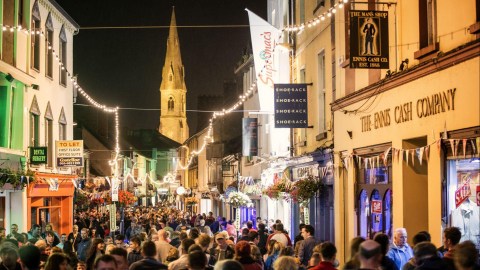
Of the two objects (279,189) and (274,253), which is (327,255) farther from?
(279,189)

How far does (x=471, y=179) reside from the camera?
1289cm

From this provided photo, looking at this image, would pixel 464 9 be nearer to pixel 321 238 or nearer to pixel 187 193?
pixel 321 238

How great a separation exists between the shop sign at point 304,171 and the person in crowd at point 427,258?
1520 cm

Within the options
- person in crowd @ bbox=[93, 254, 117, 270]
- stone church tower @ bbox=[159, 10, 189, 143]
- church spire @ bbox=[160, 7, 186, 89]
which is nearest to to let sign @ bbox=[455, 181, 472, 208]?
person in crowd @ bbox=[93, 254, 117, 270]

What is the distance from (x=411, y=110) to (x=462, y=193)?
9.79 feet

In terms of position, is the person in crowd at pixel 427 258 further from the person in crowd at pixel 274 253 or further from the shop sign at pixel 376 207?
the shop sign at pixel 376 207

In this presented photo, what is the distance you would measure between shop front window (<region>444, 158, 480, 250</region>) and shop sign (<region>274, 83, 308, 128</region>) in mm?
11087

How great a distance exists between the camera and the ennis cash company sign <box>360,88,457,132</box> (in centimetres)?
1362

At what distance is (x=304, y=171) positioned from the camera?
26625mm

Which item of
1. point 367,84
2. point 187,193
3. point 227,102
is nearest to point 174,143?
point 187,193

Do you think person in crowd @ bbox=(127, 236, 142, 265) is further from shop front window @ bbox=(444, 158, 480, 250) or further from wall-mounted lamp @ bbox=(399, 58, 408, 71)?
wall-mounted lamp @ bbox=(399, 58, 408, 71)

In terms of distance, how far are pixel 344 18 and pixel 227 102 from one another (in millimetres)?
40600

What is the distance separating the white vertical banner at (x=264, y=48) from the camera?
91.4 ft

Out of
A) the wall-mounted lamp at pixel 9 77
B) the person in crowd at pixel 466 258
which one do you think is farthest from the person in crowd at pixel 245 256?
the wall-mounted lamp at pixel 9 77
